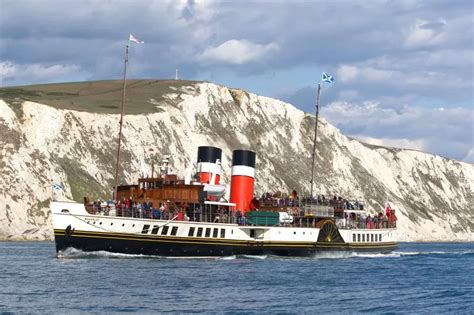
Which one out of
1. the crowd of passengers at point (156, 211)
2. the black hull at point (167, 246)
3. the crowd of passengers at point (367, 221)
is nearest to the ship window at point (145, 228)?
the black hull at point (167, 246)

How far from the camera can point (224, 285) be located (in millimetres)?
51281

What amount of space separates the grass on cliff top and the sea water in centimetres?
7430

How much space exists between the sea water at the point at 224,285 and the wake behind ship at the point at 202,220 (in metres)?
1.20

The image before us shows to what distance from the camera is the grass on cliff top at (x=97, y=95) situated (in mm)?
146000

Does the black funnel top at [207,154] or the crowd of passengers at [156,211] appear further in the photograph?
the black funnel top at [207,154]

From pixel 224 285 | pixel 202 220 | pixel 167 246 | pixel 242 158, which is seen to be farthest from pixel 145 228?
pixel 224 285

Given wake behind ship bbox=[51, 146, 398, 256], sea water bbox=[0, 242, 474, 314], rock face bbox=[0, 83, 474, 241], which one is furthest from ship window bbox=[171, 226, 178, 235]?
rock face bbox=[0, 83, 474, 241]

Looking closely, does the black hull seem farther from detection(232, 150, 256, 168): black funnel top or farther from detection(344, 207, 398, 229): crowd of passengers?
detection(344, 207, 398, 229): crowd of passengers

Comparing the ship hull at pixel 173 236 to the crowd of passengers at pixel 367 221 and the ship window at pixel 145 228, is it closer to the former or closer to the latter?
the ship window at pixel 145 228

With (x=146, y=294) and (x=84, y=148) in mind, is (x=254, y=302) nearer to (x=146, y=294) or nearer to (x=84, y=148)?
(x=146, y=294)

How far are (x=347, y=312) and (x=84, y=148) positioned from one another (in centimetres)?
9146

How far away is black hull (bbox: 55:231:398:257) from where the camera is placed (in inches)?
2576

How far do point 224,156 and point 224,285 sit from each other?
98.6 meters

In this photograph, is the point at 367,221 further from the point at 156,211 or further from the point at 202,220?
the point at 156,211
